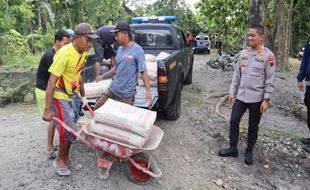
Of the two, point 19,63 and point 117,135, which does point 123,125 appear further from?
point 19,63

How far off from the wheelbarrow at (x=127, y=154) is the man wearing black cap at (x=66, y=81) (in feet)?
0.47

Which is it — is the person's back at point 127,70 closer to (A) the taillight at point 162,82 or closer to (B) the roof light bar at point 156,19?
(A) the taillight at point 162,82

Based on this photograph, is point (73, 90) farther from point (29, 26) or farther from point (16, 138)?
point (29, 26)

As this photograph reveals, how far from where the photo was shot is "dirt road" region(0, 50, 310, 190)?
3816 millimetres

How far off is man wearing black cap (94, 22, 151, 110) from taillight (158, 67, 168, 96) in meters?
0.74

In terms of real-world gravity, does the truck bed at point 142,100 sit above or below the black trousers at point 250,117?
above

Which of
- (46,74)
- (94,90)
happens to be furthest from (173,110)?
(46,74)

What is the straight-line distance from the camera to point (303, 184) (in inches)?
173

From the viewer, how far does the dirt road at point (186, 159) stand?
150 inches

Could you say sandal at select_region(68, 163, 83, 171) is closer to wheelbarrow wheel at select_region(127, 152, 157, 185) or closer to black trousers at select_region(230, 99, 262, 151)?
wheelbarrow wheel at select_region(127, 152, 157, 185)

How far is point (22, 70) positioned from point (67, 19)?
7.31m


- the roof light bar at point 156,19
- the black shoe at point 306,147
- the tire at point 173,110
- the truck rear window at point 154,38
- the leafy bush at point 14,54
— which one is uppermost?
the roof light bar at point 156,19

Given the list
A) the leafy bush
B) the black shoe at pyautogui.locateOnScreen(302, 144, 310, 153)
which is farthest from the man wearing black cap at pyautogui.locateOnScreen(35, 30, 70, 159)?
the leafy bush

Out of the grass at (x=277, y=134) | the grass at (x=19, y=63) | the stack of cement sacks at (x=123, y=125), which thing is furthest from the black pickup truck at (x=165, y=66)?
the grass at (x=19, y=63)
